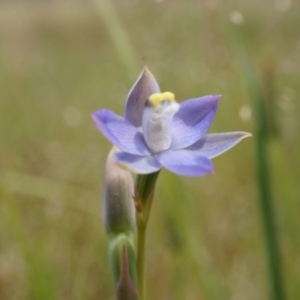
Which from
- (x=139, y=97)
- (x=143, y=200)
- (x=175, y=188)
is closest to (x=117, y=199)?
(x=143, y=200)

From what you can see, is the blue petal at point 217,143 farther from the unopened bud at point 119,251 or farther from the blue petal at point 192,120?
the unopened bud at point 119,251

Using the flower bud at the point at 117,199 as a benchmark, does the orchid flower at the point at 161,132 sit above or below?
above

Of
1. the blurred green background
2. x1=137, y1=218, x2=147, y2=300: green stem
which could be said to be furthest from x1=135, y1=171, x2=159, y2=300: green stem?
the blurred green background

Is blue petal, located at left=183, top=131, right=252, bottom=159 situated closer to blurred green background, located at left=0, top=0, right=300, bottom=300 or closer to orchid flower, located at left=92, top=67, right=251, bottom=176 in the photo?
orchid flower, located at left=92, top=67, right=251, bottom=176

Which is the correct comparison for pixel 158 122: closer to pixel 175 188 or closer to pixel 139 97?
pixel 139 97

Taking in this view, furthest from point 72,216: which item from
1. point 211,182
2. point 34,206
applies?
point 211,182

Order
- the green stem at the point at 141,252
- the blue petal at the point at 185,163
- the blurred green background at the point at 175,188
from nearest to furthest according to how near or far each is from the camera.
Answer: the blue petal at the point at 185,163 < the green stem at the point at 141,252 < the blurred green background at the point at 175,188

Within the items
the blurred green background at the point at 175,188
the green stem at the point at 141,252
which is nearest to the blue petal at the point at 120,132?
the green stem at the point at 141,252
